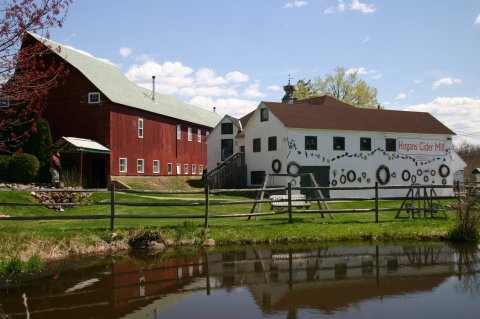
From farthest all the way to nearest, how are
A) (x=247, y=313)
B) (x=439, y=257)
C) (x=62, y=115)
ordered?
(x=62, y=115) → (x=439, y=257) → (x=247, y=313)

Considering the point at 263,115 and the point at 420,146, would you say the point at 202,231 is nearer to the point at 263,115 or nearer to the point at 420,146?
the point at 263,115

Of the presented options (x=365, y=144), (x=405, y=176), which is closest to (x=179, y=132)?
(x=365, y=144)

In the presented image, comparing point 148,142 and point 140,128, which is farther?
point 148,142

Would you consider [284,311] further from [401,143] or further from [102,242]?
[401,143]

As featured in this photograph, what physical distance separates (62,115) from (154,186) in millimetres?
8305

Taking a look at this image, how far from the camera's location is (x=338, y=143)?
1383 inches

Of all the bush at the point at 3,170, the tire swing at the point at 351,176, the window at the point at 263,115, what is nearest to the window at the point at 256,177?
the window at the point at 263,115

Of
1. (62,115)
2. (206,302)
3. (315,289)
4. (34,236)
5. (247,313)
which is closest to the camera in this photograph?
(247,313)

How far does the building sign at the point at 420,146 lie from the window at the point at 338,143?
4.83 m

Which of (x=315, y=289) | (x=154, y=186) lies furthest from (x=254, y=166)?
(x=315, y=289)

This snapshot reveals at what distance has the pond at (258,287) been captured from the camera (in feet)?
23.9

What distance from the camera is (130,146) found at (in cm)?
3644

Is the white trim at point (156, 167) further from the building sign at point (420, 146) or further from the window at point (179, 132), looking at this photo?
the building sign at point (420, 146)

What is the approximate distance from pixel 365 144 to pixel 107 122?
18616mm
